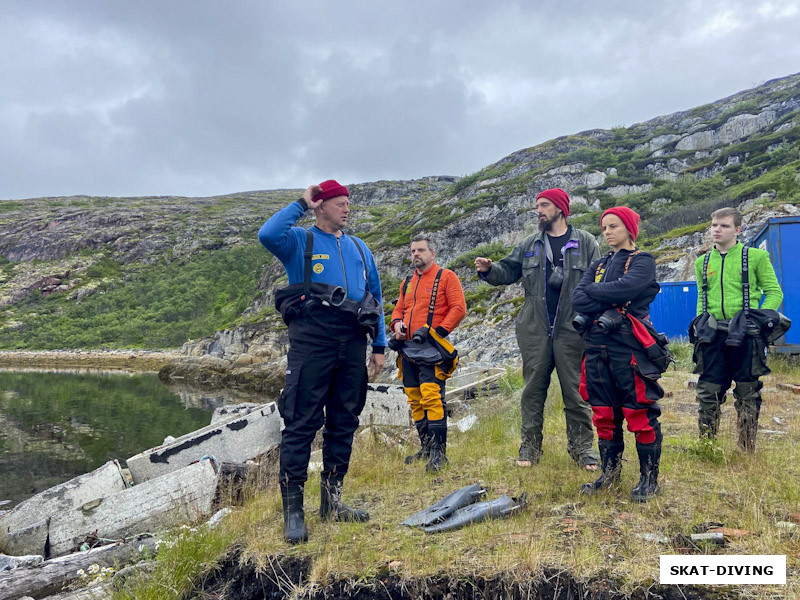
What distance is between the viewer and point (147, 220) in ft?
281

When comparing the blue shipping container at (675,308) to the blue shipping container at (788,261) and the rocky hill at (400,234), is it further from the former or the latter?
the blue shipping container at (788,261)

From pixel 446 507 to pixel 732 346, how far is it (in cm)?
242

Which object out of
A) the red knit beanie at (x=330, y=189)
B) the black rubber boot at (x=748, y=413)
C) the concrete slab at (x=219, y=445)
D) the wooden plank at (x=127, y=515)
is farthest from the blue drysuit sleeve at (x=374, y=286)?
the concrete slab at (x=219, y=445)

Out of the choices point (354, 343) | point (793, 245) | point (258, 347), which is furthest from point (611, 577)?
point (258, 347)

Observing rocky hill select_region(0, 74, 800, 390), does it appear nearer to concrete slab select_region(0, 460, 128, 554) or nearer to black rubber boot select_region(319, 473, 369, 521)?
concrete slab select_region(0, 460, 128, 554)

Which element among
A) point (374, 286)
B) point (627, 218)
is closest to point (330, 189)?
point (374, 286)

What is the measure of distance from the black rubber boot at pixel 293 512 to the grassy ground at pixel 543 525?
0.09m

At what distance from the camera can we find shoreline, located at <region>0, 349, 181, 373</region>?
3669cm

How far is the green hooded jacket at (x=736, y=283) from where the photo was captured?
3375mm

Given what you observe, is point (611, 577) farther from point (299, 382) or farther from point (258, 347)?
point (258, 347)

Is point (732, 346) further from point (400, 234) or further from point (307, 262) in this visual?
point (400, 234)

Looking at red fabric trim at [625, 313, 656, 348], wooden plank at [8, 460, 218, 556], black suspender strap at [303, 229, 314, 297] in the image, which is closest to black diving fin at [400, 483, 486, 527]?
red fabric trim at [625, 313, 656, 348]

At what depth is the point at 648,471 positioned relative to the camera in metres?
2.81

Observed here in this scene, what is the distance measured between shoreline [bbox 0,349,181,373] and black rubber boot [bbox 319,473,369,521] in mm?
35777
